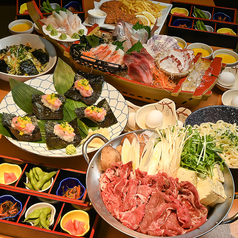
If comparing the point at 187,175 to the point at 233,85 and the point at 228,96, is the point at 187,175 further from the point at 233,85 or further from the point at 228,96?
the point at 233,85

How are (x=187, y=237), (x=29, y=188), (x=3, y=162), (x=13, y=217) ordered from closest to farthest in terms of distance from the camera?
(x=187, y=237), (x=13, y=217), (x=29, y=188), (x=3, y=162)

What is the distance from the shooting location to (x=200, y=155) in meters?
1.67

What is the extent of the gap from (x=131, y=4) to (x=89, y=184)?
3321 millimetres

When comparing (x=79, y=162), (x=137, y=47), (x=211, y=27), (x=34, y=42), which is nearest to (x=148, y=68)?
(x=137, y=47)

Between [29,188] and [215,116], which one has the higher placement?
[215,116]

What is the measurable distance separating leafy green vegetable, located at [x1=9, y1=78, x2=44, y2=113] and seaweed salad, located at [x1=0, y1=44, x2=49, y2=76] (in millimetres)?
388

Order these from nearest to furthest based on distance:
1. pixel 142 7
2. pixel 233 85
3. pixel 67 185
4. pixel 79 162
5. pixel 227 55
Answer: pixel 67 185, pixel 79 162, pixel 233 85, pixel 227 55, pixel 142 7

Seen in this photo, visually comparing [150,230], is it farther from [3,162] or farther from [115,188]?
[3,162]

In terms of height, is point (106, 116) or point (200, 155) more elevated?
point (200, 155)

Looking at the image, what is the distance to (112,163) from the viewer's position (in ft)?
5.34

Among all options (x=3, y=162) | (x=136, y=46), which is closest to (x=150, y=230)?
(x=3, y=162)

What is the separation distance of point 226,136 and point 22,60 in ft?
8.03

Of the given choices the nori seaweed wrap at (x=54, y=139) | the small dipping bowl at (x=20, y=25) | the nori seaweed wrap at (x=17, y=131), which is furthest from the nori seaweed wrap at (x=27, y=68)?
the small dipping bowl at (x=20, y=25)

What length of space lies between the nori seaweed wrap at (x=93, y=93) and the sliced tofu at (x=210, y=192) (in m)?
1.40
